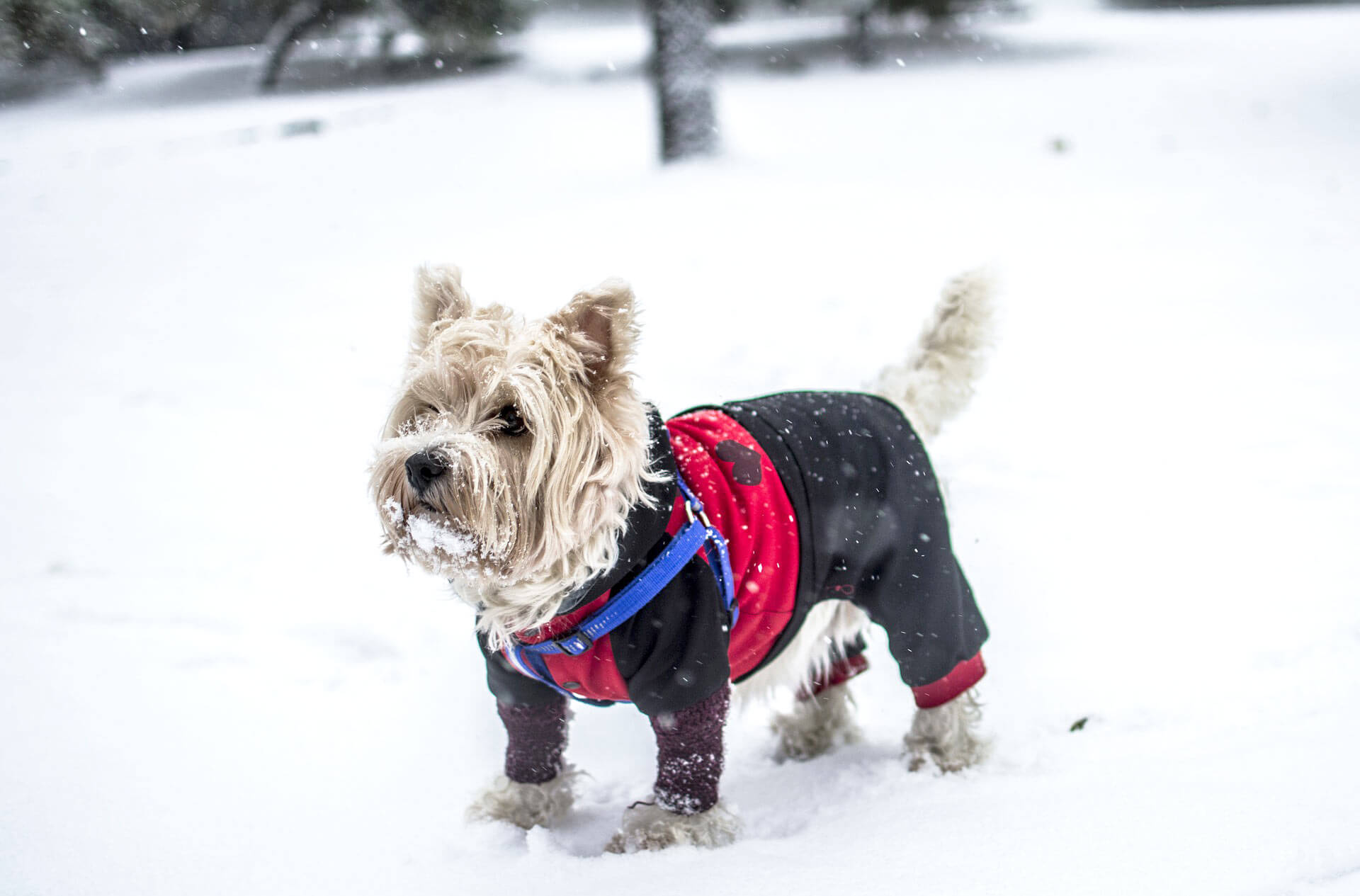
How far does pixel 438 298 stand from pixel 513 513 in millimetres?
676

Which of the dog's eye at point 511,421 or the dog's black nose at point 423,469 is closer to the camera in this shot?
the dog's black nose at point 423,469

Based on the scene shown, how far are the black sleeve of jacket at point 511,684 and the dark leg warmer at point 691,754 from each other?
0.37m

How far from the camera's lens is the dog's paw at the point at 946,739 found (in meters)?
3.14

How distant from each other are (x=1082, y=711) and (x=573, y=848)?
197cm

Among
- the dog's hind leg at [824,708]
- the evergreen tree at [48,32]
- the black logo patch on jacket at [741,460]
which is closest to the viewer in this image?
the black logo patch on jacket at [741,460]

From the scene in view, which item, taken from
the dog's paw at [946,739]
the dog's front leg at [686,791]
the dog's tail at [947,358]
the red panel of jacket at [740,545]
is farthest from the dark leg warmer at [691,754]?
the dog's tail at [947,358]

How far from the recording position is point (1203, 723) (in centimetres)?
314

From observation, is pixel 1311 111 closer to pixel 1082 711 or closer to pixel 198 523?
pixel 1082 711

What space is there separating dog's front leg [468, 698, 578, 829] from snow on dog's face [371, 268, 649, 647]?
1.66 feet

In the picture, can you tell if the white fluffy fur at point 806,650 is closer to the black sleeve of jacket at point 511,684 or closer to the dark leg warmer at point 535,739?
the dark leg warmer at point 535,739

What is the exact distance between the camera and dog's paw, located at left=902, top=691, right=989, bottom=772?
3.14 metres

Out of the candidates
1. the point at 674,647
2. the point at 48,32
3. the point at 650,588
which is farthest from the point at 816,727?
the point at 48,32

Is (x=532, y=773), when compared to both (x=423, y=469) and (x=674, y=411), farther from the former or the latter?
(x=674, y=411)

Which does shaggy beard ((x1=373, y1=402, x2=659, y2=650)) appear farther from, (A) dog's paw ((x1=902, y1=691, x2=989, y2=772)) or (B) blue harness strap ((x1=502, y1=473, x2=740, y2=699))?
(A) dog's paw ((x1=902, y1=691, x2=989, y2=772))
